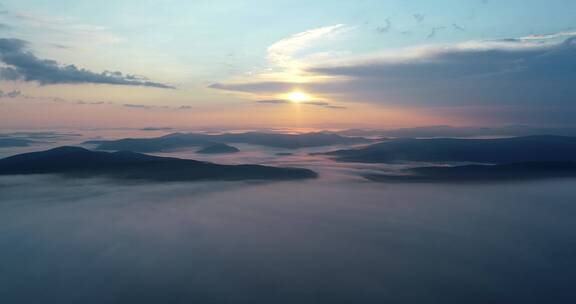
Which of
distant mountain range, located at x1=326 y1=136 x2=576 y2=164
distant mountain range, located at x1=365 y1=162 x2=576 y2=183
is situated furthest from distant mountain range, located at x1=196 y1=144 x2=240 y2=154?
distant mountain range, located at x1=365 y1=162 x2=576 y2=183

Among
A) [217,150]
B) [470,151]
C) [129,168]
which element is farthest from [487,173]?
[217,150]

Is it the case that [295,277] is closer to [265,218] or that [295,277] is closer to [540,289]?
[540,289]

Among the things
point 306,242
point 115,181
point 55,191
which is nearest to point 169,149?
point 115,181

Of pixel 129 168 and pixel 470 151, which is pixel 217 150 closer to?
pixel 129 168

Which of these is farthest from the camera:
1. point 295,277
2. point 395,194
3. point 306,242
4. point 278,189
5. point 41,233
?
point 278,189

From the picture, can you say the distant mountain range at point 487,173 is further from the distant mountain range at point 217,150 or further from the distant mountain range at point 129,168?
the distant mountain range at point 217,150

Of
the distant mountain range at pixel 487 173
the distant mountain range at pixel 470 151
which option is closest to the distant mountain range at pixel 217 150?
the distant mountain range at pixel 470 151
